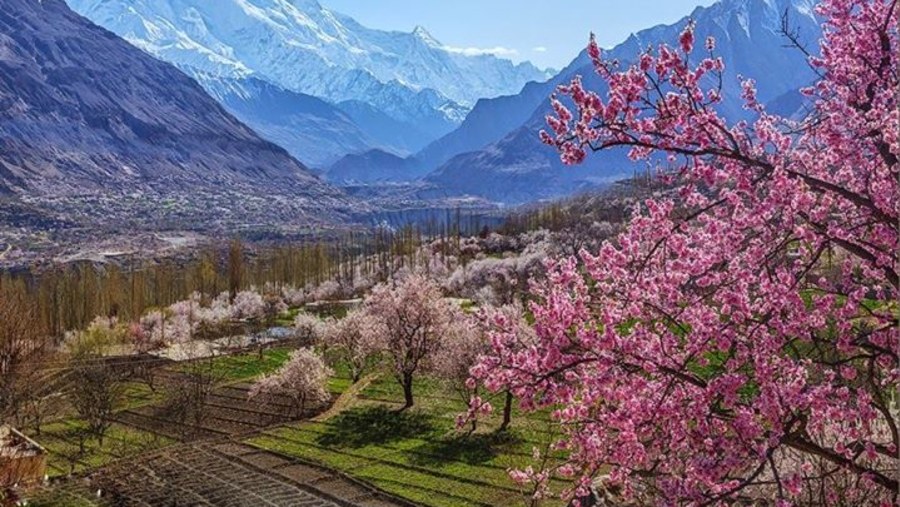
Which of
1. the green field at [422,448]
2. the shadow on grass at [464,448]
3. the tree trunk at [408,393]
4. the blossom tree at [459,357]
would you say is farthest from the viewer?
the tree trunk at [408,393]

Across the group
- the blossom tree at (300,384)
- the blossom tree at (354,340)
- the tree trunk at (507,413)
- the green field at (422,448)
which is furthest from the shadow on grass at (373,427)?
the blossom tree at (354,340)

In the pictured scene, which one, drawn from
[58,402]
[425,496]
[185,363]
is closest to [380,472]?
[425,496]

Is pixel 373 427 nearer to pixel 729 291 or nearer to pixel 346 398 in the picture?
pixel 346 398

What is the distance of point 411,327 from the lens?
44.6m

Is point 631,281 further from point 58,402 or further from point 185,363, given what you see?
point 185,363

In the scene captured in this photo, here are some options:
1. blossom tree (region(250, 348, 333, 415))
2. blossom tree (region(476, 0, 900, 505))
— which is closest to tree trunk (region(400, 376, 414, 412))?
blossom tree (region(250, 348, 333, 415))

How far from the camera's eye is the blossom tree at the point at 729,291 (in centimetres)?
559

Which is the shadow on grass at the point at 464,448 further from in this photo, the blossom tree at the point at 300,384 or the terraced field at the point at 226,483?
the blossom tree at the point at 300,384

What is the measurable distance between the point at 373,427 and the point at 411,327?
6.54 m

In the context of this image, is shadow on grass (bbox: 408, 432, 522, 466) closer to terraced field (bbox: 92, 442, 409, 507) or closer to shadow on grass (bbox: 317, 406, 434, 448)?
shadow on grass (bbox: 317, 406, 434, 448)

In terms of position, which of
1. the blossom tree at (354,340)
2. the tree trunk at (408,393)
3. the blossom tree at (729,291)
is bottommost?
the tree trunk at (408,393)

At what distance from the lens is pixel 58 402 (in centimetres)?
4831

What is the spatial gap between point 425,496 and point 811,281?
24875 mm

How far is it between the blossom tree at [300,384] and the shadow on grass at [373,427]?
2.97 m
